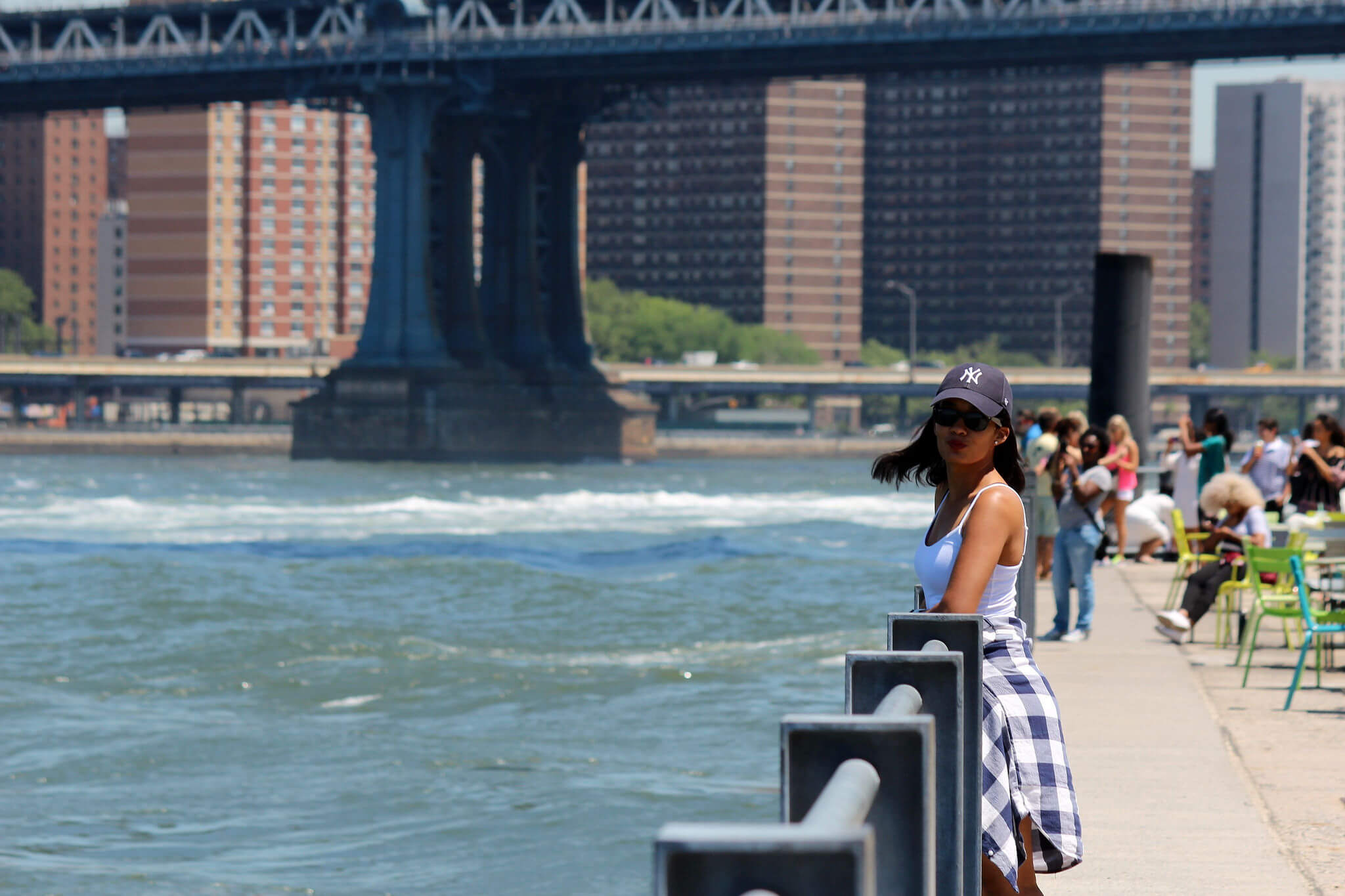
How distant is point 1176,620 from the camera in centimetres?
1406

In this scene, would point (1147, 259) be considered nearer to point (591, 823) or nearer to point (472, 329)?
point (591, 823)

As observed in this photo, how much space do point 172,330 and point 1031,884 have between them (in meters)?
177

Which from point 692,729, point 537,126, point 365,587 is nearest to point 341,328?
point 537,126

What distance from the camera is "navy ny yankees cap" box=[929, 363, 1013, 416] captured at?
479cm

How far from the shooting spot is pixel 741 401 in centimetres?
17575

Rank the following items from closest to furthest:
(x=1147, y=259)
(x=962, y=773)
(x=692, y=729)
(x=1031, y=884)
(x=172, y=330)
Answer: (x=962, y=773) → (x=1031, y=884) → (x=692, y=729) → (x=1147, y=259) → (x=172, y=330)

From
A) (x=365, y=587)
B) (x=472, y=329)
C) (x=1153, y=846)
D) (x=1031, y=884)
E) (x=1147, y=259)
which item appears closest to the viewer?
(x=1031, y=884)

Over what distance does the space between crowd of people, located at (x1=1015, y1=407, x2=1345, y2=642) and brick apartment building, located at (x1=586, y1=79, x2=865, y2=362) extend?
549ft

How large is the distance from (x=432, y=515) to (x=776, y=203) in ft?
454

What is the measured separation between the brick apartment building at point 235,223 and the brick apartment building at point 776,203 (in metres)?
35.2

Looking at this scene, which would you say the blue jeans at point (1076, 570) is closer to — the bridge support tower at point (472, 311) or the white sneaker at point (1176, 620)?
the white sneaker at point (1176, 620)

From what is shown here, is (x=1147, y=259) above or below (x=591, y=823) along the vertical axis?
above

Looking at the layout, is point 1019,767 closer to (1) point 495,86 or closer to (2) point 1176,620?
(2) point 1176,620

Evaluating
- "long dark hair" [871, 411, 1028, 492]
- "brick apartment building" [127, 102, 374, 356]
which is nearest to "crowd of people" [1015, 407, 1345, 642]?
"long dark hair" [871, 411, 1028, 492]
